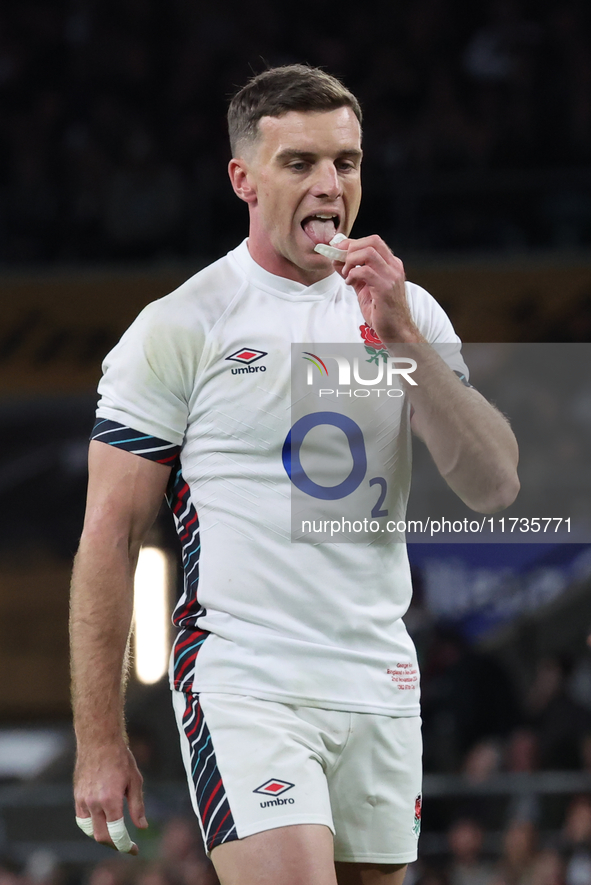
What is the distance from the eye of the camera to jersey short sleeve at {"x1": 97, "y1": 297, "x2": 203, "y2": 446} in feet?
8.76

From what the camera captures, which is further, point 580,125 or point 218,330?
point 580,125

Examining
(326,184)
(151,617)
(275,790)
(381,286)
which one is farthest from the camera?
(151,617)

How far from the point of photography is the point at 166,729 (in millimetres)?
8539

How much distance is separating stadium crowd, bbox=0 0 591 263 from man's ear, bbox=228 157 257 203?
18.9ft

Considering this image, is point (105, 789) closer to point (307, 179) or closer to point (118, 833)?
point (118, 833)

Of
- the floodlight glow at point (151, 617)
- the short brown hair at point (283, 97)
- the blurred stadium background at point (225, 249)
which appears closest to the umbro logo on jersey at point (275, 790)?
the short brown hair at point (283, 97)

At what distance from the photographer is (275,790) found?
97.1 inches

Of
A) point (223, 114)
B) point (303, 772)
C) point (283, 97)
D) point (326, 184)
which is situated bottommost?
point (303, 772)

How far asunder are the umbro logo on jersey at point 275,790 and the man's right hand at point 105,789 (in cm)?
26

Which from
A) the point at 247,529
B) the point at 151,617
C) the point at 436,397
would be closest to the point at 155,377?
the point at 247,529

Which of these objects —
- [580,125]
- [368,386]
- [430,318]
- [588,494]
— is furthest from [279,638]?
[580,125]

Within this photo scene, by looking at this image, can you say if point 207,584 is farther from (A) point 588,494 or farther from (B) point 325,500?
(A) point 588,494

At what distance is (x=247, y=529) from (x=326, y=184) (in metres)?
0.76

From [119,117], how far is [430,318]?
7108 mm
